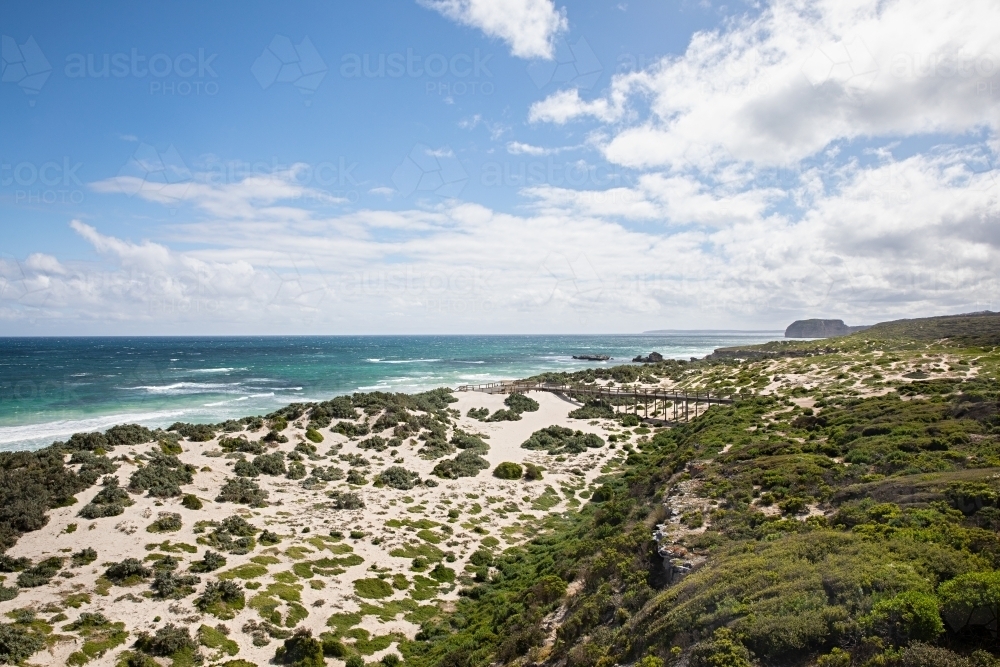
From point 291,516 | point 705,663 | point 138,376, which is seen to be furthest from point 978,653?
point 138,376

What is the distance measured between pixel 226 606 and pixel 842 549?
17.8 m

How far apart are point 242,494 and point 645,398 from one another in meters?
42.3

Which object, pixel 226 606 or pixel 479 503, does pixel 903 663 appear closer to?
pixel 226 606

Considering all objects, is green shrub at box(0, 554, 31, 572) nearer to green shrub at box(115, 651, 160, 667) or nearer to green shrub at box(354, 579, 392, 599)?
green shrub at box(115, 651, 160, 667)

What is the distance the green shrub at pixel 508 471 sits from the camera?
3120 centimetres

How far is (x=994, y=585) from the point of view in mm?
7535

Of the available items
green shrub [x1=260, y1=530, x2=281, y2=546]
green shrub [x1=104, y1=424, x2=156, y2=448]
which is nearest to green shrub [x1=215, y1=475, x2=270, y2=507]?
green shrub [x1=260, y1=530, x2=281, y2=546]

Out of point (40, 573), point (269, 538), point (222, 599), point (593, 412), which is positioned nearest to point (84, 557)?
point (40, 573)

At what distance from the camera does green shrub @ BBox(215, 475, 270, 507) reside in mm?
24042

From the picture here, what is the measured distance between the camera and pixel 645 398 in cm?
5456

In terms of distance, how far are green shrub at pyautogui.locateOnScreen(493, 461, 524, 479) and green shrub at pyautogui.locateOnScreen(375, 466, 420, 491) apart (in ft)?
17.1

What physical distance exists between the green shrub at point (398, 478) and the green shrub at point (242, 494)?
6.40 meters

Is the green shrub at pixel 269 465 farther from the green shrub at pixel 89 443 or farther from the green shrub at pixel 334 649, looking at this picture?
the green shrub at pixel 334 649

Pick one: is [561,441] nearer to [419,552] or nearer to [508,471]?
[508,471]
